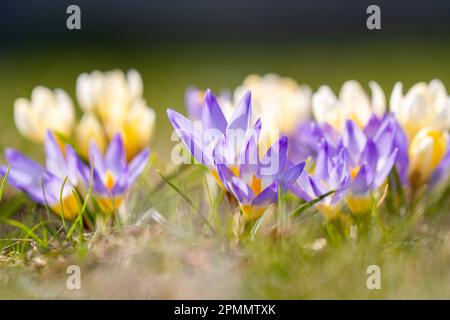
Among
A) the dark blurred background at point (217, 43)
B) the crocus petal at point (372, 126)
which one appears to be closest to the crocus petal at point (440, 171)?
the crocus petal at point (372, 126)

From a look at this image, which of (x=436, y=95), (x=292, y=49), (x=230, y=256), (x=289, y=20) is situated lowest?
(x=230, y=256)

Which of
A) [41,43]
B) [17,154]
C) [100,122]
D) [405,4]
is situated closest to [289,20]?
[405,4]

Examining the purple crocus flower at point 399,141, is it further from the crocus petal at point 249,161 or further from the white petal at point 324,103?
the crocus petal at point 249,161

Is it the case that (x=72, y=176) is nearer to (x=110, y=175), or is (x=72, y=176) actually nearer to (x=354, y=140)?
(x=110, y=175)

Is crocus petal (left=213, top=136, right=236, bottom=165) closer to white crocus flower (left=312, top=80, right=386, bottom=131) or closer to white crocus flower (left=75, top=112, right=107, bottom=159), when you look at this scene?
white crocus flower (left=312, top=80, right=386, bottom=131)
